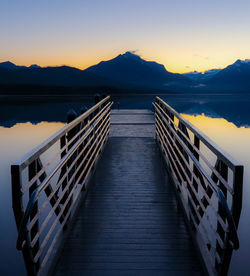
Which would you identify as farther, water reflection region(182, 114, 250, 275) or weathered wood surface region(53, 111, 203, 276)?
water reflection region(182, 114, 250, 275)

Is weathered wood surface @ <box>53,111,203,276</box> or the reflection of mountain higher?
weathered wood surface @ <box>53,111,203,276</box>

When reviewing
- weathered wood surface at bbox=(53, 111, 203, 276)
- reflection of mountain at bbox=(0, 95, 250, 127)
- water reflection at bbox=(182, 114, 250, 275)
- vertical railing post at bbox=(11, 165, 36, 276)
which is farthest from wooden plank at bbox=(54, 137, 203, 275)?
reflection of mountain at bbox=(0, 95, 250, 127)

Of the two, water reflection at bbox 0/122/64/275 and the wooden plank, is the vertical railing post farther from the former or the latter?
water reflection at bbox 0/122/64/275

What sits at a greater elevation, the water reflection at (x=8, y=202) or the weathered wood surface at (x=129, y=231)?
the weathered wood surface at (x=129, y=231)

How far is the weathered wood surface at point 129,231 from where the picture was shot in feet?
8.74

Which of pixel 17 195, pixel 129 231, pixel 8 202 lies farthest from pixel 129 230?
pixel 8 202

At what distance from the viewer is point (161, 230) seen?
3320 millimetres

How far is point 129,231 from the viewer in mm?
3309

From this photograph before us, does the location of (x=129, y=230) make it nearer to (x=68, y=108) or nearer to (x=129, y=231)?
(x=129, y=231)

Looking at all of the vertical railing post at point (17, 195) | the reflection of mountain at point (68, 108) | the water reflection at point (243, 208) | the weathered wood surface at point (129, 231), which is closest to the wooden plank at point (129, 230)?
the weathered wood surface at point (129, 231)

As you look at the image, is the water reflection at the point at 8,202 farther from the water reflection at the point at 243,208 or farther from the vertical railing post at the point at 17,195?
the water reflection at the point at 243,208

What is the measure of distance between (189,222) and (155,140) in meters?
5.14

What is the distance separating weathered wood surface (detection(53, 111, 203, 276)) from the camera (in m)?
2.66

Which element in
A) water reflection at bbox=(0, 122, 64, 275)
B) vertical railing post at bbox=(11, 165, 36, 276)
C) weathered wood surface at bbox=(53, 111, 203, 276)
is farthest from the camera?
water reflection at bbox=(0, 122, 64, 275)
